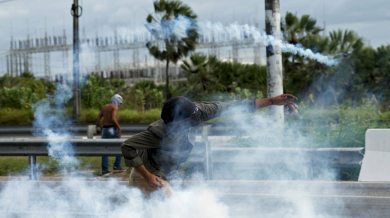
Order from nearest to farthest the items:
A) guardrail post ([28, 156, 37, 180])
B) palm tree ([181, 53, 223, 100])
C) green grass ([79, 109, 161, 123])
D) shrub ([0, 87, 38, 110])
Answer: guardrail post ([28, 156, 37, 180])
shrub ([0, 87, 38, 110])
green grass ([79, 109, 161, 123])
palm tree ([181, 53, 223, 100])

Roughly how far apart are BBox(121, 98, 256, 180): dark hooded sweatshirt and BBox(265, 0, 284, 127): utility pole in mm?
4467

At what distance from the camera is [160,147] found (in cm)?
328

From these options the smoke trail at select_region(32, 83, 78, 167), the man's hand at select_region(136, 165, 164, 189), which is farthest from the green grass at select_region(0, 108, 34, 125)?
the man's hand at select_region(136, 165, 164, 189)

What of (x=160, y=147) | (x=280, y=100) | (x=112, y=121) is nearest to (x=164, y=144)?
(x=160, y=147)

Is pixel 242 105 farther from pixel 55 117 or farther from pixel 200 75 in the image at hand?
pixel 200 75

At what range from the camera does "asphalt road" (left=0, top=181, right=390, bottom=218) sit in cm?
459

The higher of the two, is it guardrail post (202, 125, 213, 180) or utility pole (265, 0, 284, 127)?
utility pole (265, 0, 284, 127)

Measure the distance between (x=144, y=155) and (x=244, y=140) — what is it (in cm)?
422

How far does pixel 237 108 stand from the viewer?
12.5 ft

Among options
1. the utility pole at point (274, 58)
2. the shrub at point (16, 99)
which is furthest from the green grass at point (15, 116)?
the utility pole at point (274, 58)

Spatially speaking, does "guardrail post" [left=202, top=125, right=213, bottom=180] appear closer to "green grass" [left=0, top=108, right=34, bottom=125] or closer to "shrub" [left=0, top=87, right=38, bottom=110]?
"shrub" [left=0, top=87, right=38, bottom=110]

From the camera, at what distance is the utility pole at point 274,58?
7609 millimetres

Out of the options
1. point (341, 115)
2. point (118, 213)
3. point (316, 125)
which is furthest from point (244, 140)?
point (118, 213)

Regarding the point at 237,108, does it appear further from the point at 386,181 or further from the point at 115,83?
the point at 115,83
